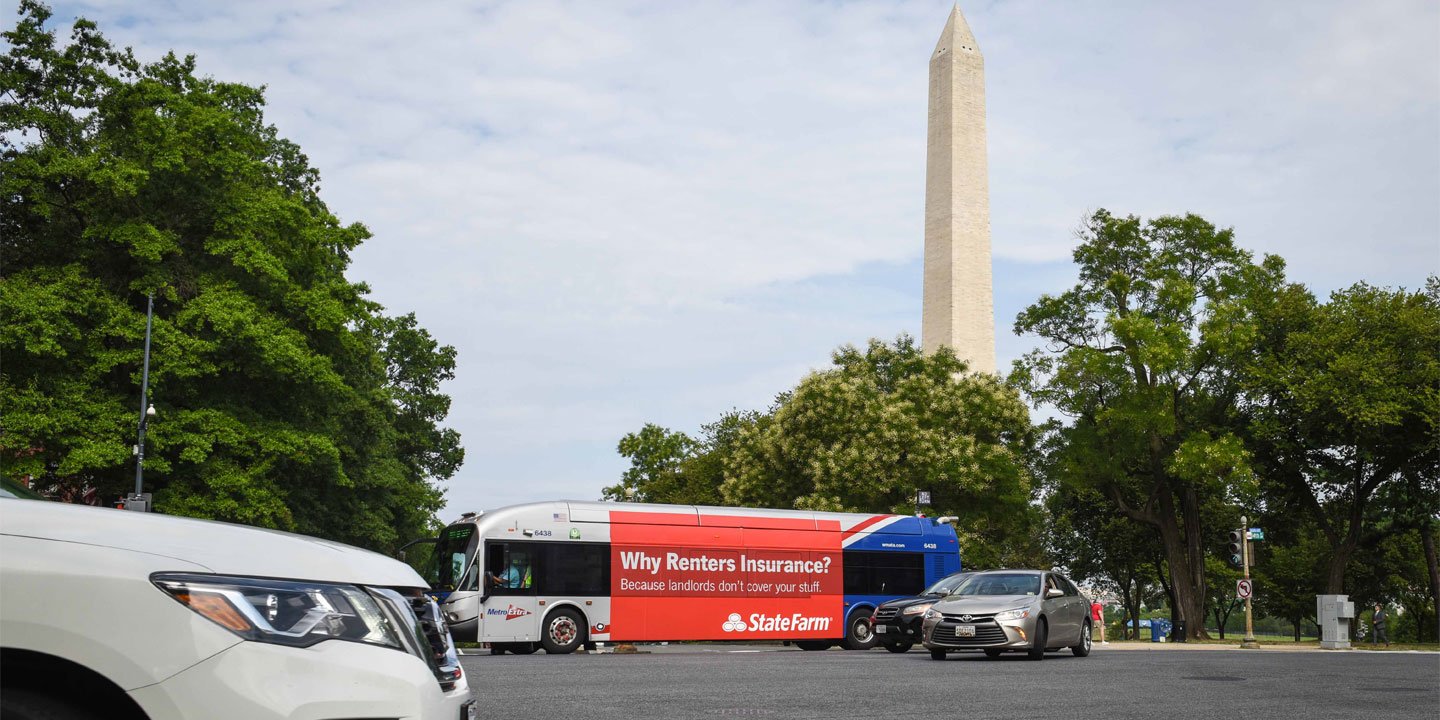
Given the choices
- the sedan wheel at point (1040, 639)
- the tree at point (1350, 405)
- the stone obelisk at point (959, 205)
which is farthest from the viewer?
the stone obelisk at point (959, 205)

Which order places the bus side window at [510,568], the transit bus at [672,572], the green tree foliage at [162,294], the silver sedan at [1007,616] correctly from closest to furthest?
the silver sedan at [1007,616], the bus side window at [510,568], the transit bus at [672,572], the green tree foliage at [162,294]

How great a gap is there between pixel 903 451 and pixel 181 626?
136 ft

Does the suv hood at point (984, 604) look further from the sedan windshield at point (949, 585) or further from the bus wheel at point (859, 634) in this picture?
the bus wheel at point (859, 634)

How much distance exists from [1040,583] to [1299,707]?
27.1ft

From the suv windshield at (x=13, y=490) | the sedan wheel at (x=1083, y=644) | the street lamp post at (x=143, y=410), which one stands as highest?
the street lamp post at (x=143, y=410)

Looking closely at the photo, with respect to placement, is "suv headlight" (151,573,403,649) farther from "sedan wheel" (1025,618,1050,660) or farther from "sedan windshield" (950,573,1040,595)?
"sedan windshield" (950,573,1040,595)

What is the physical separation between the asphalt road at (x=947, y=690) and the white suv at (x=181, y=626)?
6848 millimetres

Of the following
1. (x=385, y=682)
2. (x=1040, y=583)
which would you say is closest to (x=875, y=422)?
(x=1040, y=583)

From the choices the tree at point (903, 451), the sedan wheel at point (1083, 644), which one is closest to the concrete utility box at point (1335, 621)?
the tree at point (903, 451)

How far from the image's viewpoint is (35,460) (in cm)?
2750

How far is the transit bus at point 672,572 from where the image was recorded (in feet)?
84.0

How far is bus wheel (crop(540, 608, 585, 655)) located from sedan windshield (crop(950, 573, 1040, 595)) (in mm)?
8351

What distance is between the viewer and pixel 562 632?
26188 millimetres

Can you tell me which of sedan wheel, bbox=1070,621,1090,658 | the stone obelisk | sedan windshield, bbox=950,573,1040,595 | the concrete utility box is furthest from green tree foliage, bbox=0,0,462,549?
the concrete utility box
